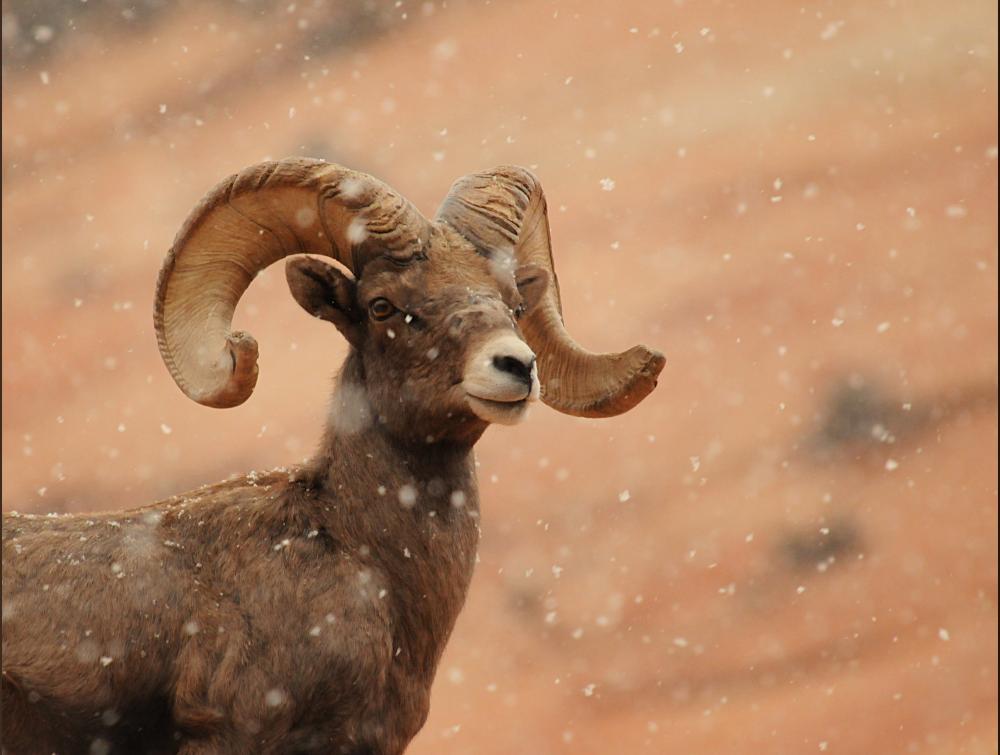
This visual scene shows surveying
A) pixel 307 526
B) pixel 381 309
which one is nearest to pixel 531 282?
pixel 381 309

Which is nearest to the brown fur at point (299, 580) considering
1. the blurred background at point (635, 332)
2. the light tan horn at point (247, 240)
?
the light tan horn at point (247, 240)

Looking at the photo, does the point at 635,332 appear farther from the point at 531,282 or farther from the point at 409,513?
the point at 409,513

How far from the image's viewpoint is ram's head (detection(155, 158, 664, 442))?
13.0 feet

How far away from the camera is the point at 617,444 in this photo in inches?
364

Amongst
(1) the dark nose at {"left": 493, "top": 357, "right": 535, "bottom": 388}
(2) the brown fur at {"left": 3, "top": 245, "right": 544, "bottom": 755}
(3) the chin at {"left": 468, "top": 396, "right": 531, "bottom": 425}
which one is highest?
(1) the dark nose at {"left": 493, "top": 357, "right": 535, "bottom": 388}

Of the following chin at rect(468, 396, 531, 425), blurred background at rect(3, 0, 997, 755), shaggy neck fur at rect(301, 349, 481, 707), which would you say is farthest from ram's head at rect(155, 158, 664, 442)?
blurred background at rect(3, 0, 997, 755)

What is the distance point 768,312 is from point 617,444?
144 centimetres

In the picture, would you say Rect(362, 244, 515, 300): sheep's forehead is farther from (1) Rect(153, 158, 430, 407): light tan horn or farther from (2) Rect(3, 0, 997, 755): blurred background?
(2) Rect(3, 0, 997, 755): blurred background

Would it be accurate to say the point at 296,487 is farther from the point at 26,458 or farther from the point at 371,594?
the point at 26,458

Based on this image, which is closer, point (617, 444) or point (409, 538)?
point (409, 538)

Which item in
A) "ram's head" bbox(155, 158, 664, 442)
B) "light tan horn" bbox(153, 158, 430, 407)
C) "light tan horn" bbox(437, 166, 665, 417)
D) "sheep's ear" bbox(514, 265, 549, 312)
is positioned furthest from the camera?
"sheep's ear" bbox(514, 265, 549, 312)

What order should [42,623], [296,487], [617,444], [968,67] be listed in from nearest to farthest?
[42,623]
[296,487]
[617,444]
[968,67]

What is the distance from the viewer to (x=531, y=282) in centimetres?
448

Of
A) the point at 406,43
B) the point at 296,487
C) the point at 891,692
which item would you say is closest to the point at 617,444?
the point at 891,692
